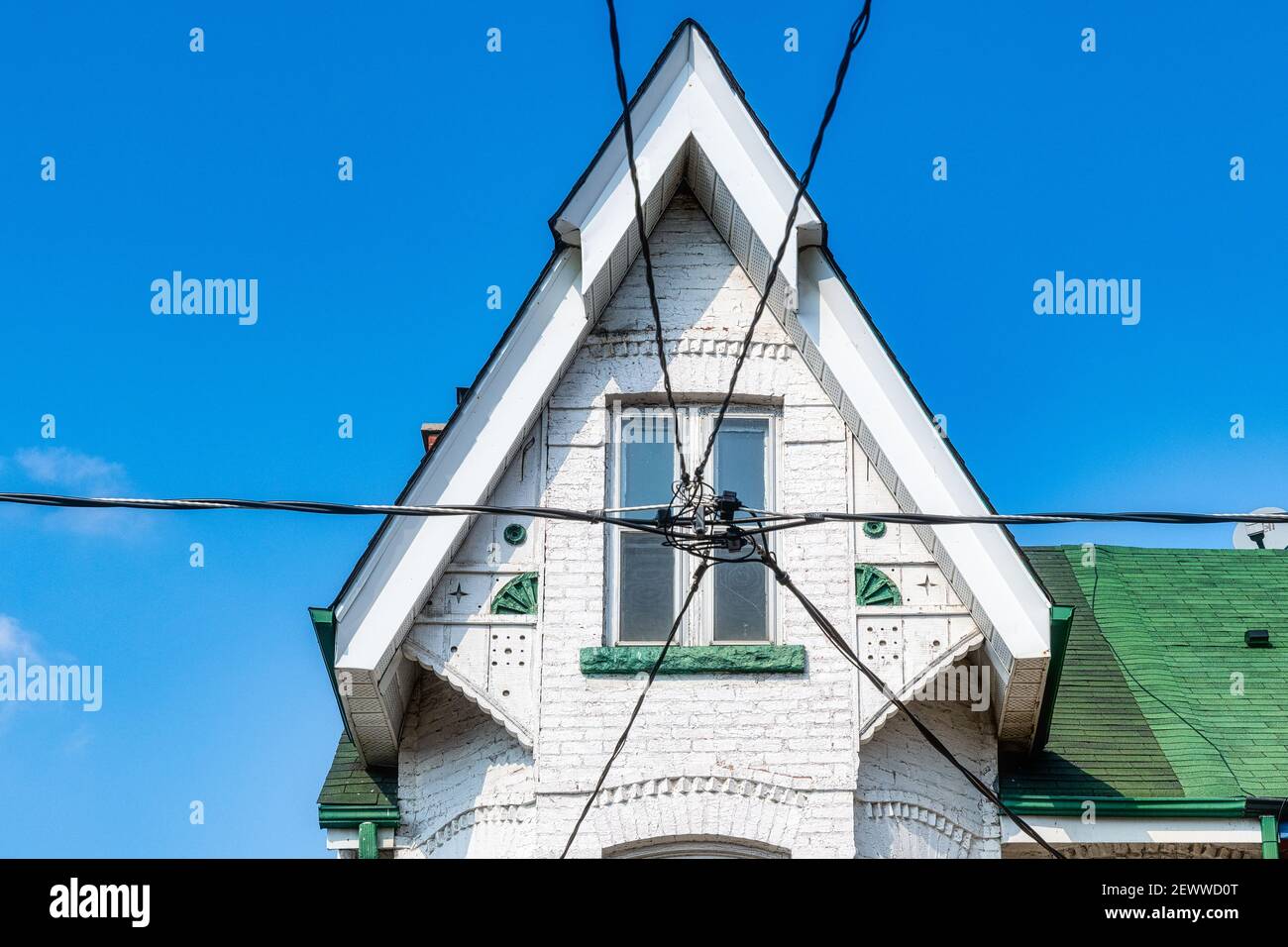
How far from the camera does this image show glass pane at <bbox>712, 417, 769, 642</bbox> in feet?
38.1

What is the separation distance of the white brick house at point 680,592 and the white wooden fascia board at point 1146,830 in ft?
1.39

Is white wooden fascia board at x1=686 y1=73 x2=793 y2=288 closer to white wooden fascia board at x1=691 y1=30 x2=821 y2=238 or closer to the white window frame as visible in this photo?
white wooden fascia board at x1=691 y1=30 x2=821 y2=238

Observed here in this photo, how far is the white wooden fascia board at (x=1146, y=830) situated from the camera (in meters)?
11.7

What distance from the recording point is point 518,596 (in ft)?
37.9

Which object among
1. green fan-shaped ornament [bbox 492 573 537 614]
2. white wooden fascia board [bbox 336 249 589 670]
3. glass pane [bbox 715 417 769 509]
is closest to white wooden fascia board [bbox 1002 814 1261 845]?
glass pane [bbox 715 417 769 509]

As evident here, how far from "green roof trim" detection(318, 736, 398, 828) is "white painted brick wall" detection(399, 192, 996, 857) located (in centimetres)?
15

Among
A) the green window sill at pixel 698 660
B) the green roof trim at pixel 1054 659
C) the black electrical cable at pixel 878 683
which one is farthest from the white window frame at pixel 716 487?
the green roof trim at pixel 1054 659

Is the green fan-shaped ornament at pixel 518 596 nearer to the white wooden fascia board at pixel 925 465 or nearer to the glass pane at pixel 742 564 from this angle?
the glass pane at pixel 742 564

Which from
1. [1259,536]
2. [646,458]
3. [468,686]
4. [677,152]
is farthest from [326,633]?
[1259,536]
